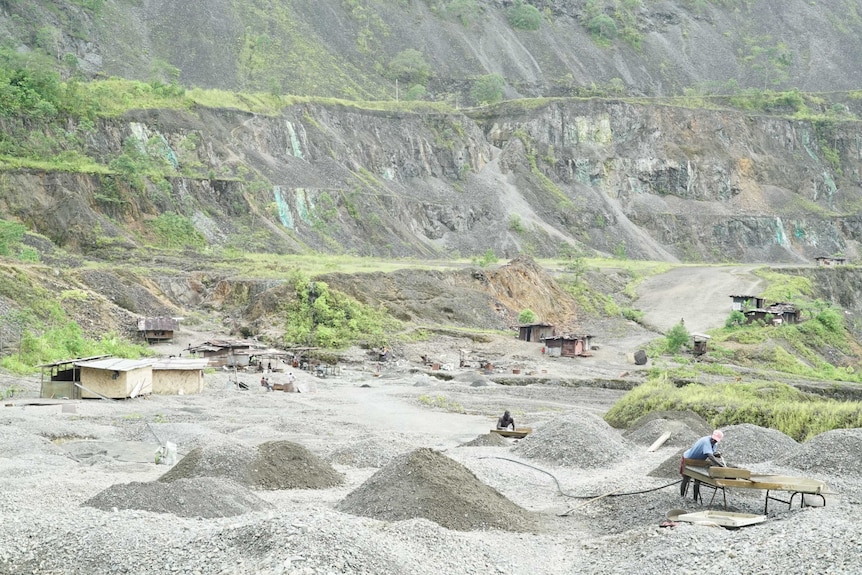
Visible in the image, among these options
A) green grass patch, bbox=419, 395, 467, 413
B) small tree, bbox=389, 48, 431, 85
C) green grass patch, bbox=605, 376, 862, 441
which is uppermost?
small tree, bbox=389, 48, 431, 85

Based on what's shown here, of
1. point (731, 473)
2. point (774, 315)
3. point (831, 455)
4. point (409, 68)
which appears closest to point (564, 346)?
point (774, 315)

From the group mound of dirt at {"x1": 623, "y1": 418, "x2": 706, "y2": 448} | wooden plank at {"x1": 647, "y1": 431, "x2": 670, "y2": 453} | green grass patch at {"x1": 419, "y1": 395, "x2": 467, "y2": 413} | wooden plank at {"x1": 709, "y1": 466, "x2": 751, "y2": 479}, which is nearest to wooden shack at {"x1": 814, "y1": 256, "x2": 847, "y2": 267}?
green grass patch at {"x1": 419, "y1": 395, "x2": 467, "y2": 413}

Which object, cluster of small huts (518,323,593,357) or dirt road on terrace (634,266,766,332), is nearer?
cluster of small huts (518,323,593,357)

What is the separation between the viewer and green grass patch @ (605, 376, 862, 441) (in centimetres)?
2900

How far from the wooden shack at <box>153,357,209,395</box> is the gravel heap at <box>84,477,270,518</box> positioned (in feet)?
78.9

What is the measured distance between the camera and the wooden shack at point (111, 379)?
38344 millimetres

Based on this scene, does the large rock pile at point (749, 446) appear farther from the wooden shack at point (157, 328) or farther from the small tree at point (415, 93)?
the small tree at point (415, 93)

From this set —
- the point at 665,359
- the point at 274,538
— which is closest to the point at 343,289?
the point at 665,359

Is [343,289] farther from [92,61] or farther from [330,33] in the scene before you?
[330,33]

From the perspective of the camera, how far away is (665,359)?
59469 mm

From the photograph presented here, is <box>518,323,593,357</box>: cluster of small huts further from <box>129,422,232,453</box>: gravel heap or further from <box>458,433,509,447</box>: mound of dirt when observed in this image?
<box>129,422,232,453</box>: gravel heap

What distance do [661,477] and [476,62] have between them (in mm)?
132058

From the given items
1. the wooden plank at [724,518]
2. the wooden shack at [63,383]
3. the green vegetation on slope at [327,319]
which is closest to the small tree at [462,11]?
the green vegetation on slope at [327,319]

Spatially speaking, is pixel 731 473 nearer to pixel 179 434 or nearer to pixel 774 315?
pixel 179 434
